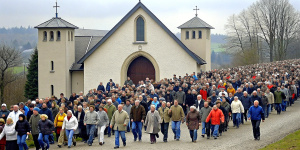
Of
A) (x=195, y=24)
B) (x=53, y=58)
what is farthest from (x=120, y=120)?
(x=195, y=24)

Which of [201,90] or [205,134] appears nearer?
[205,134]

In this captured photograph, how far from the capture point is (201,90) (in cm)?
2766

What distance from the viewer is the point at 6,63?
55406 mm

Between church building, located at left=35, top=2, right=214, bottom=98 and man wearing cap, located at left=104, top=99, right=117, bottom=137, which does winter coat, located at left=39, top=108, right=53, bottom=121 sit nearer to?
man wearing cap, located at left=104, top=99, right=117, bottom=137

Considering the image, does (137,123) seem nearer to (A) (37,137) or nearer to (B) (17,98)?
(A) (37,137)

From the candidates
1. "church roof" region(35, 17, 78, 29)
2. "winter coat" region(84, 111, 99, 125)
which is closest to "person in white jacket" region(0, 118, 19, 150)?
"winter coat" region(84, 111, 99, 125)

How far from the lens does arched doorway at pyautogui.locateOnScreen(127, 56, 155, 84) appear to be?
45.7 metres

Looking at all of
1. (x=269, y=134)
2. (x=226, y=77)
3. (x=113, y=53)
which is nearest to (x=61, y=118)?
(x=269, y=134)

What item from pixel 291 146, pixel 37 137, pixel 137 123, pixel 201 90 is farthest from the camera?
pixel 201 90

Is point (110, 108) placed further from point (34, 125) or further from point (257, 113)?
point (257, 113)

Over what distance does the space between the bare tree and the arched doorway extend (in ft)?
42.4

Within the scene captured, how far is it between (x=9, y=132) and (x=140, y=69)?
26846mm

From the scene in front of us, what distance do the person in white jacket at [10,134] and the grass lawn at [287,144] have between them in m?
8.30

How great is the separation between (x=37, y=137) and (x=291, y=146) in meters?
8.56
